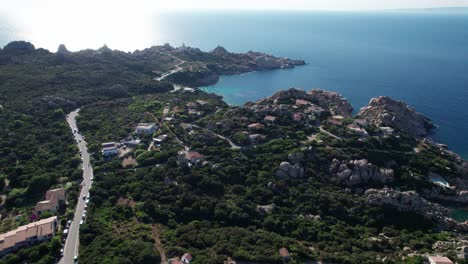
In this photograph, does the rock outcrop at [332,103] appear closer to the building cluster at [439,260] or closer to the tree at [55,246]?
the building cluster at [439,260]

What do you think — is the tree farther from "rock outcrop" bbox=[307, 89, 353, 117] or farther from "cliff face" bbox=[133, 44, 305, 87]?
"cliff face" bbox=[133, 44, 305, 87]

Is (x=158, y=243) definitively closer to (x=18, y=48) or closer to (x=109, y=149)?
(x=109, y=149)

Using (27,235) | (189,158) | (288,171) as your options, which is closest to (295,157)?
(288,171)

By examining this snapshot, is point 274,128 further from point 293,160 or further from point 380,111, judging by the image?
point 380,111

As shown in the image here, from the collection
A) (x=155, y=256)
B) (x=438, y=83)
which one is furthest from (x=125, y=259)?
(x=438, y=83)

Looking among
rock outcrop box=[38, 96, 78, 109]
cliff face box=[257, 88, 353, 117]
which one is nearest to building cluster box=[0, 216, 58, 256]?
rock outcrop box=[38, 96, 78, 109]

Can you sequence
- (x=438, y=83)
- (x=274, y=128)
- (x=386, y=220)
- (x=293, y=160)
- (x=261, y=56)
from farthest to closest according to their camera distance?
(x=261, y=56), (x=438, y=83), (x=274, y=128), (x=293, y=160), (x=386, y=220)
